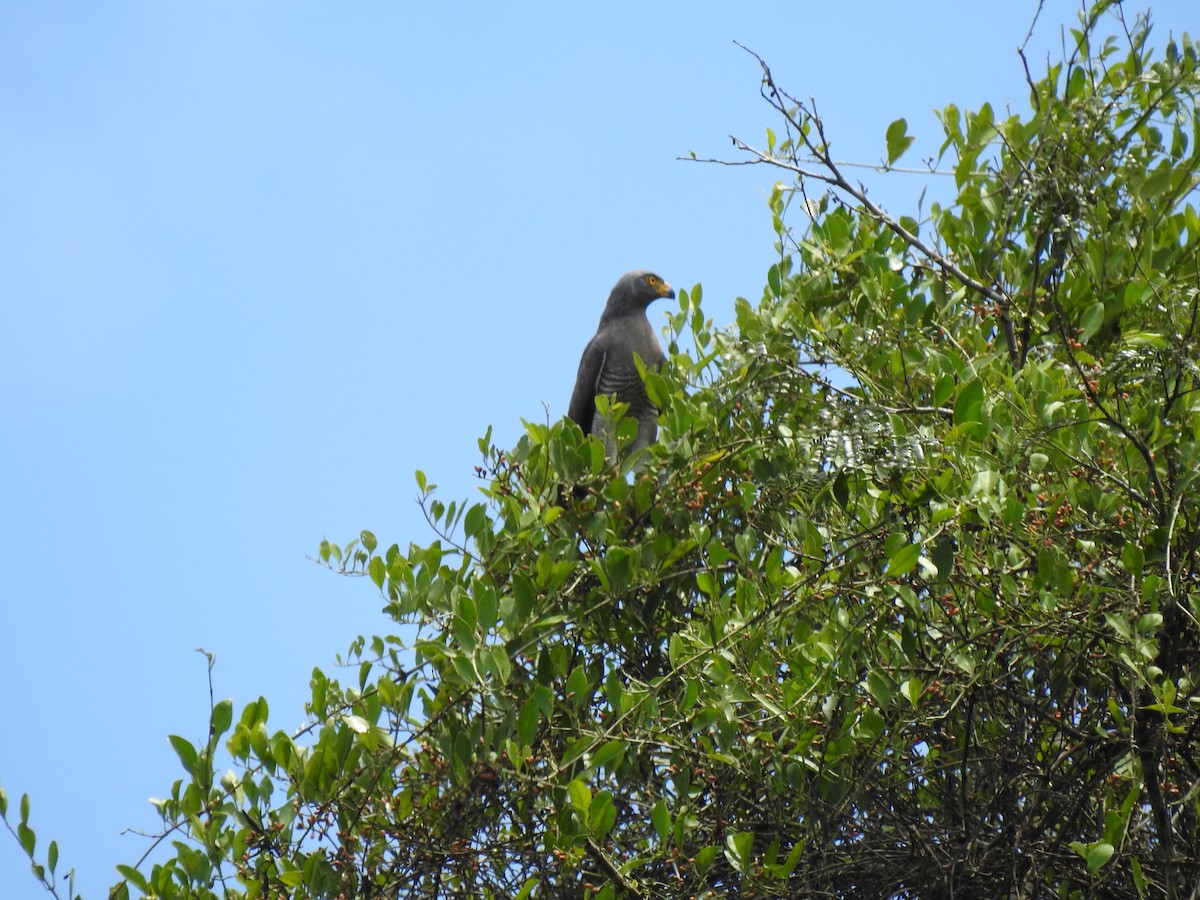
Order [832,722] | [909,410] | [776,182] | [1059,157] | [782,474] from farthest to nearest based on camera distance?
[776,182] → [1059,157] → [782,474] → [909,410] → [832,722]

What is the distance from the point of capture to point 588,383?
681 centimetres

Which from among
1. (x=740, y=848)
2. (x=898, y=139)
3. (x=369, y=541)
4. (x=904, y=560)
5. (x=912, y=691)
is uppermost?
(x=898, y=139)

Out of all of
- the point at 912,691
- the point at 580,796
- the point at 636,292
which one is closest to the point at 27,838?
the point at 580,796

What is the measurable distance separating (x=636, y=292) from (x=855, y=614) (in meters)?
3.48

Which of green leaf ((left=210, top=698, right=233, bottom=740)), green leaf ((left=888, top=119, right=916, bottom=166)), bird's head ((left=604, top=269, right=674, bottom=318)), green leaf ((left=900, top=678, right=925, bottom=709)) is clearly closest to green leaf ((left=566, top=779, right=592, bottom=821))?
green leaf ((left=900, top=678, right=925, bottom=709))

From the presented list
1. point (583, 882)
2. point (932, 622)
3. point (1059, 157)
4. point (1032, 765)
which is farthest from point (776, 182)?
point (583, 882)

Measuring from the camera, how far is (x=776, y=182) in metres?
4.78

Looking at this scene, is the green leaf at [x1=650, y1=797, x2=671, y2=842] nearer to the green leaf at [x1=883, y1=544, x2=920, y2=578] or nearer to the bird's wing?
the green leaf at [x1=883, y1=544, x2=920, y2=578]

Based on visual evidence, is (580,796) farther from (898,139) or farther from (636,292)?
(636,292)

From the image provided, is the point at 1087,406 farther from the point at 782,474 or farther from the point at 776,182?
the point at 776,182

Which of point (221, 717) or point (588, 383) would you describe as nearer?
point (221, 717)

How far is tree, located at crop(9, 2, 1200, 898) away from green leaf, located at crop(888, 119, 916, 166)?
1 cm

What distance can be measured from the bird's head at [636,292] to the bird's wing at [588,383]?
0.26m

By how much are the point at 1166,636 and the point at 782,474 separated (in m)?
1.23
